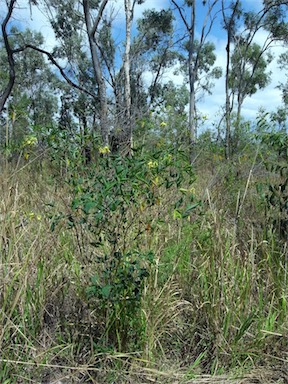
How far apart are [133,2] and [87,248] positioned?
1640 cm

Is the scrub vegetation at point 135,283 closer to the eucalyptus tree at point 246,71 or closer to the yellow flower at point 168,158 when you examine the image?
the yellow flower at point 168,158

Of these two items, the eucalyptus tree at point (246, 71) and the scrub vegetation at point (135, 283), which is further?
the eucalyptus tree at point (246, 71)

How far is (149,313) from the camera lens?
2184 millimetres

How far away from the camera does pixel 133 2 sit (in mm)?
16875

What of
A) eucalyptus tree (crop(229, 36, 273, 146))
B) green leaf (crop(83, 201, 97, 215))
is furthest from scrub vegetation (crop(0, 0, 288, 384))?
eucalyptus tree (crop(229, 36, 273, 146))

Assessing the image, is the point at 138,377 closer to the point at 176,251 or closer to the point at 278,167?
the point at 176,251

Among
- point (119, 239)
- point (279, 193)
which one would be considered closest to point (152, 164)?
point (119, 239)

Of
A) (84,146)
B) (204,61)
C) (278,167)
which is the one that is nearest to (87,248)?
(84,146)

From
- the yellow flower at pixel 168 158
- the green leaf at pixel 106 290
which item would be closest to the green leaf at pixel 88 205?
the green leaf at pixel 106 290

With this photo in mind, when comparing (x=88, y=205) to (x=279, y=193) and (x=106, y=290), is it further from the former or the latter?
(x=279, y=193)

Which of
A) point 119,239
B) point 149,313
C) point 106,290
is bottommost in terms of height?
point 149,313

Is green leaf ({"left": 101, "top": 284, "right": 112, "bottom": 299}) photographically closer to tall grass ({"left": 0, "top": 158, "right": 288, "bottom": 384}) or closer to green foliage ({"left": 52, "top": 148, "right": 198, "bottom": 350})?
green foliage ({"left": 52, "top": 148, "right": 198, "bottom": 350})

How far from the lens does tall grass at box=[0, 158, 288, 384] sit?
206 centimetres

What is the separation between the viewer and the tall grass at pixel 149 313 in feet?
6.75
